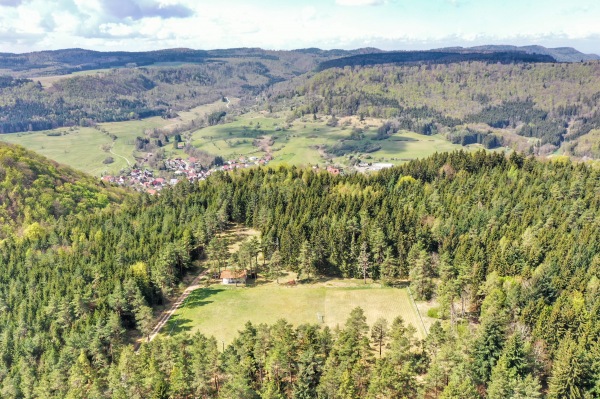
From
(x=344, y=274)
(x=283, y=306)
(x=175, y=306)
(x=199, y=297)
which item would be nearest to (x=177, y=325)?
(x=175, y=306)

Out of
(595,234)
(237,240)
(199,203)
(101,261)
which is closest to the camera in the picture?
(595,234)

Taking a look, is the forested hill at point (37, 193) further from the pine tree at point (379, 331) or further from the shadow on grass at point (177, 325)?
the pine tree at point (379, 331)

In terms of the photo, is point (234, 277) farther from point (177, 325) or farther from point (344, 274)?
point (344, 274)

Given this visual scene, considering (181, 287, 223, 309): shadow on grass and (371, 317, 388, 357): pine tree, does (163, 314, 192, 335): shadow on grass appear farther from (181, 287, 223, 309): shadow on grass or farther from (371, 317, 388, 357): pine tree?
(371, 317, 388, 357): pine tree

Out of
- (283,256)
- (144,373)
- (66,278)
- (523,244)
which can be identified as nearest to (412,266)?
(523,244)

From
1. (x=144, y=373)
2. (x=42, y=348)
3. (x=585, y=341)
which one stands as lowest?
(x=42, y=348)

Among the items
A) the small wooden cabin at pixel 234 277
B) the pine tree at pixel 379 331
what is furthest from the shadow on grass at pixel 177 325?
Answer: the pine tree at pixel 379 331

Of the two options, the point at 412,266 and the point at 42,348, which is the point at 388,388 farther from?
the point at 42,348

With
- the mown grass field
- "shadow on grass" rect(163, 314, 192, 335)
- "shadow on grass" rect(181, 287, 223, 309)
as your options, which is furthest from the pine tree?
"shadow on grass" rect(181, 287, 223, 309)
